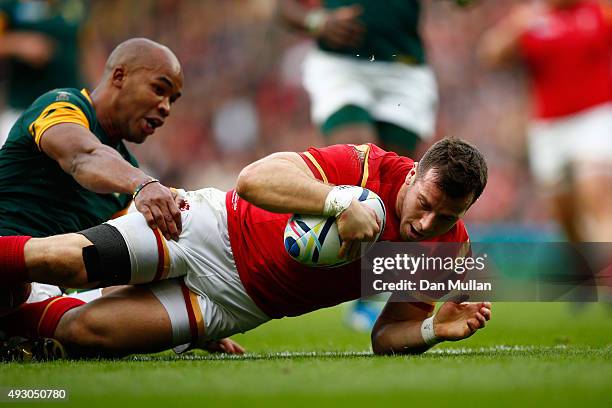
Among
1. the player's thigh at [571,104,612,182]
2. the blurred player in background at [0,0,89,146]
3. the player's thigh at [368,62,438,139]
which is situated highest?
the blurred player in background at [0,0,89,146]

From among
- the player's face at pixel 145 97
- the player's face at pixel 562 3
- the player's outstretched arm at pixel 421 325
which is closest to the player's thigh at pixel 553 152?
the player's face at pixel 562 3

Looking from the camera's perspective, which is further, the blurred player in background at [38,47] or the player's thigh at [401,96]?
the blurred player in background at [38,47]

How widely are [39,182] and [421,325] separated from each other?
1.93m

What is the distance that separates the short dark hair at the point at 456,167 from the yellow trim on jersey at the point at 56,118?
1.69 m

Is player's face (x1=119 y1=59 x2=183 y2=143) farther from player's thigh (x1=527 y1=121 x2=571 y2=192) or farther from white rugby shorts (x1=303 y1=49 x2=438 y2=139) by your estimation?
player's thigh (x1=527 y1=121 x2=571 y2=192)

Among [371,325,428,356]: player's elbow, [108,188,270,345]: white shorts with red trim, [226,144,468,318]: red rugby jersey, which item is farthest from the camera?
[371,325,428,356]: player's elbow

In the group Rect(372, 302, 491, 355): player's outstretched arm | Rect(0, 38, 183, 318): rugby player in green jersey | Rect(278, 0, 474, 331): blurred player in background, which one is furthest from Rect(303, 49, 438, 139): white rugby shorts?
Rect(372, 302, 491, 355): player's outstretched arm

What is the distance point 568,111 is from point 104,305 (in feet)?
23.0

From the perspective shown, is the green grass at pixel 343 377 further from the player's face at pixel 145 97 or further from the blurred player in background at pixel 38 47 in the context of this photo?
the blurred player in background at pixel 38 47

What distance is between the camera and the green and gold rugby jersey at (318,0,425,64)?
25.4 ft

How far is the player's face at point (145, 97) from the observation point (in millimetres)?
5586

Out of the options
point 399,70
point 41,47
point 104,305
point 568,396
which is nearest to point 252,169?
point 104,305

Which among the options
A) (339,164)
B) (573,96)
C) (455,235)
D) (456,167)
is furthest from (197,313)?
(573,96)

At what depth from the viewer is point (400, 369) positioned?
4129mm
